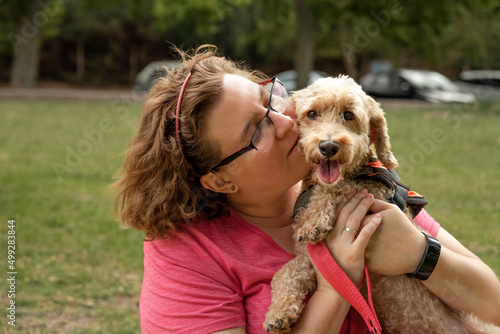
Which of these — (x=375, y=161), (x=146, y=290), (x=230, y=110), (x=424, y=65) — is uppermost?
(x=230, y=110)

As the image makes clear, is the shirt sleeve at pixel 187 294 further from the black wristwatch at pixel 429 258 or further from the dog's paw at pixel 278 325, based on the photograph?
the black wristwatch at pixel 429 258

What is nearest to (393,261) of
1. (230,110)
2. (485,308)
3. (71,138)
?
(485,308)

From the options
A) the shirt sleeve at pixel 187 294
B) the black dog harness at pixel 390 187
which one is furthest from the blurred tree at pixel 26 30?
the shirt sleeve at pixel 187 294

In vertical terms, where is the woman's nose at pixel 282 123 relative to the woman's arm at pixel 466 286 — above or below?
above

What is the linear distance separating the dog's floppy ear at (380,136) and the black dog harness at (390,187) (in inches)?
5.4

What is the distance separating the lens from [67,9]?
39875 millimetres

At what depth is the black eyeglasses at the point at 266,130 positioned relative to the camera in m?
2.50

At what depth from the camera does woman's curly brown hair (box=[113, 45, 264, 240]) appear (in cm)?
247

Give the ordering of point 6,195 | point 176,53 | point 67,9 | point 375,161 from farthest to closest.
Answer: point 67,9, point 6,195, point 176,53, point 375,161

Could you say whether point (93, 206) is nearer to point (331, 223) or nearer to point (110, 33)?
point (331, 223)

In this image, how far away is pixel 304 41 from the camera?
22.7m

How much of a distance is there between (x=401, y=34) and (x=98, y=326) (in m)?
20.6

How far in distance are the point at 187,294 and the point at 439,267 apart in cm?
110

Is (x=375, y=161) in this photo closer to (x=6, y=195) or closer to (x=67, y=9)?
(x=6, y=195)
